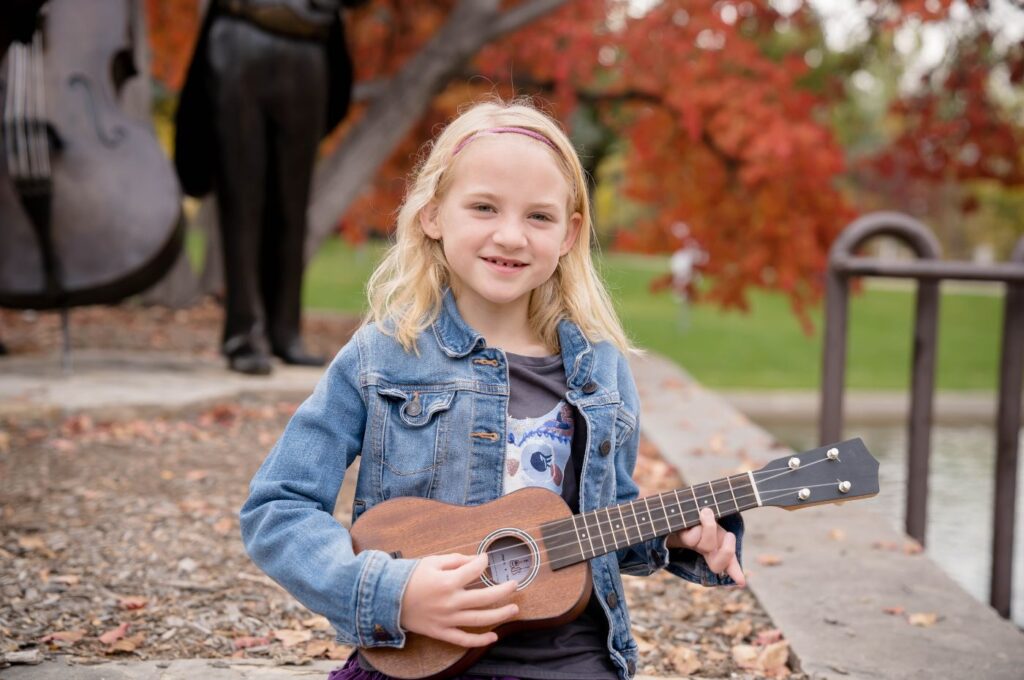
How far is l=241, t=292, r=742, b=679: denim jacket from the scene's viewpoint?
66.8 inches

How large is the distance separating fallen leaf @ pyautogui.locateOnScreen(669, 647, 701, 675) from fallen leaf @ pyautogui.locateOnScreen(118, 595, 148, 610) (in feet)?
4.39

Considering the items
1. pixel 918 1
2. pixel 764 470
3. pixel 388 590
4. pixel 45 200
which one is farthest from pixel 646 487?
pixel 918 1

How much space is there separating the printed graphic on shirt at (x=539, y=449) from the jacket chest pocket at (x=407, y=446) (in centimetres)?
12

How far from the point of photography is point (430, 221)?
6.51ft

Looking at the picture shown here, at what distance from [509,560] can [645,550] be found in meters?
0.31

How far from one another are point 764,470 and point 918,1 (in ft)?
18.2

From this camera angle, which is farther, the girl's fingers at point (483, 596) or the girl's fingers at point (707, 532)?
the girl's fingers at point (707, 532)

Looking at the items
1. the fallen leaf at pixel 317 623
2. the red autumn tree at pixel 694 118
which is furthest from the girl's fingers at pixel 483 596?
the red autumn tree at pixel 694 118

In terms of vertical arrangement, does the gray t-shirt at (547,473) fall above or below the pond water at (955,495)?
above

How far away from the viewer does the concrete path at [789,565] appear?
7.67ft

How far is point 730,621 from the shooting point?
109 inches

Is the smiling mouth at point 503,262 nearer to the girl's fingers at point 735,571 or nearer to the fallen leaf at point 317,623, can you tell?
the girl's fingers at point 735,571

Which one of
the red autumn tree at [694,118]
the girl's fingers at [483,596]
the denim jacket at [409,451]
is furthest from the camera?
the red autumn tree at [694,118]

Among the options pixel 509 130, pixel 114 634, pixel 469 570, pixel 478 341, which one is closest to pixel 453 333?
pixel 478 341
